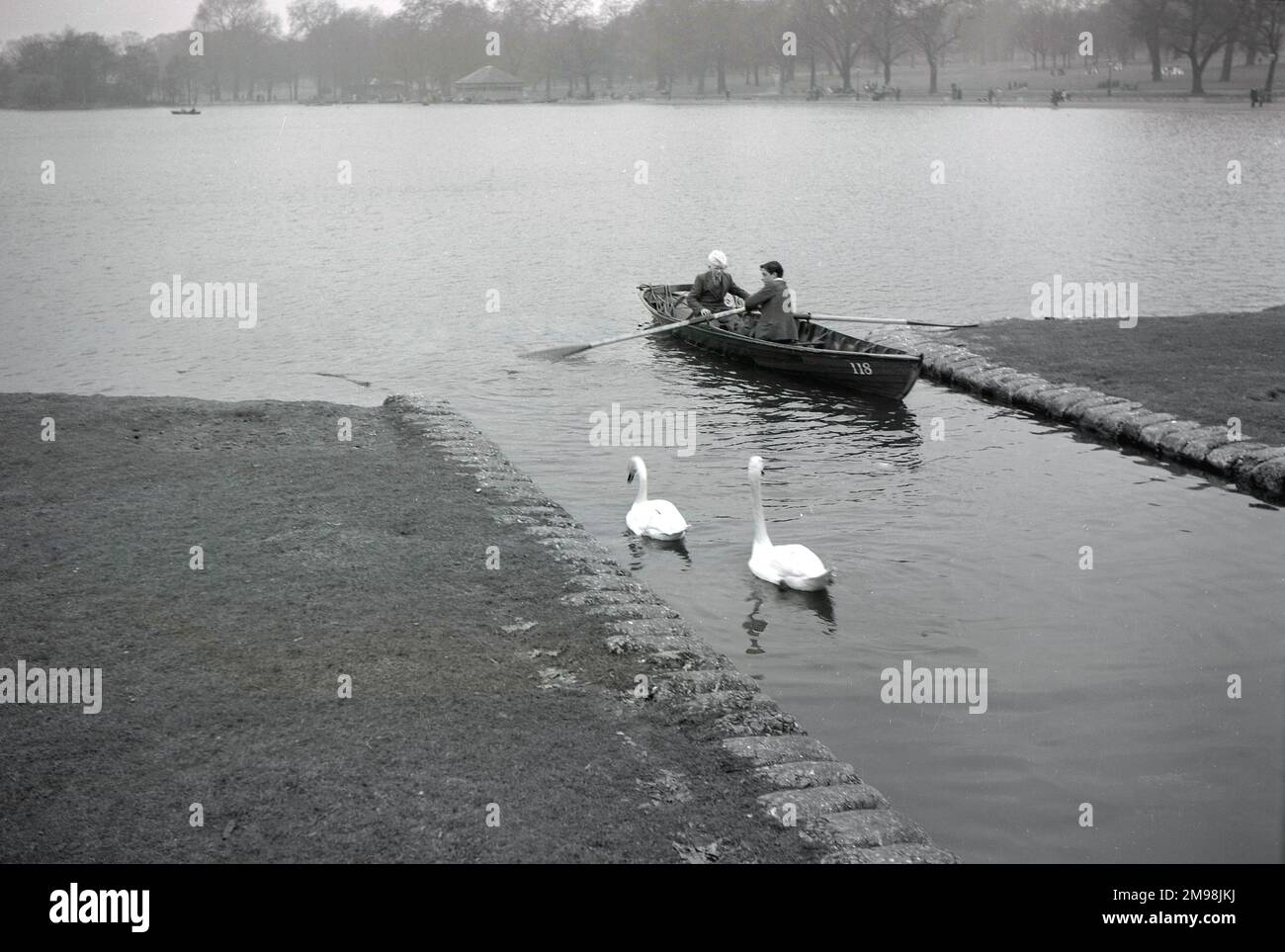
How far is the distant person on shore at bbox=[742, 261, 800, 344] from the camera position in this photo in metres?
22.5

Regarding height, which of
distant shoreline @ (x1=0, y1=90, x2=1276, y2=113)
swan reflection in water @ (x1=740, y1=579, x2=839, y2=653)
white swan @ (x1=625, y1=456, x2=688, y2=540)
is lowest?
swan reflection in water @ (x1=740, y1=579, x2=839, y2=653)

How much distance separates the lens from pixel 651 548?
46.4 ft

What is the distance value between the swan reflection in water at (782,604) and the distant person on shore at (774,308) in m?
10.2

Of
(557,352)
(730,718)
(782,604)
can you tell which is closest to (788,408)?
(557,352)

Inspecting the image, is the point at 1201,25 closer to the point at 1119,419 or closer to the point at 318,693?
the point at 1119,419

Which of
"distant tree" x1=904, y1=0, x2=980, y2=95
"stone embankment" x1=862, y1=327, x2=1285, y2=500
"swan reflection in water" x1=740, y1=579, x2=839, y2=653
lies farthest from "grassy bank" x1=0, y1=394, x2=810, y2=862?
"distant tree" x1=904, y1=0, x2=980, y2=95

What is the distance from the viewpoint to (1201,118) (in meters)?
87.1

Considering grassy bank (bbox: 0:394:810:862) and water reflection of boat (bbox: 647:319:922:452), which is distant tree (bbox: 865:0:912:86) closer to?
water reflection of boat (bbox: 647:319:922:452)

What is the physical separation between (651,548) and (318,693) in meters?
5.70

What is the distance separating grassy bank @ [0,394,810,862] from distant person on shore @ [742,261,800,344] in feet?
31.7

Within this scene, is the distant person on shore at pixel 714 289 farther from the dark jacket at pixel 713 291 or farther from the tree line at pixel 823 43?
the tree line at pixel 823 43

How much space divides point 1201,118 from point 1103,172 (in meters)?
34.2

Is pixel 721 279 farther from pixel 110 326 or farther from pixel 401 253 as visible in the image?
pixel 401 253
